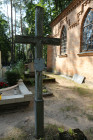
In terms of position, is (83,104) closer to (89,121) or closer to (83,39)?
(89,121)

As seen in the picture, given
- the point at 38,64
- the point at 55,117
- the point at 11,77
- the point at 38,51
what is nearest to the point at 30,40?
the point at 38,51

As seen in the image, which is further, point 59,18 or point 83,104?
point 59,18

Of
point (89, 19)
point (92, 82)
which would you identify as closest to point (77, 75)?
point (92, 82)

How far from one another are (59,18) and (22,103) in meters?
10.8

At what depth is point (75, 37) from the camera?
27.3ft

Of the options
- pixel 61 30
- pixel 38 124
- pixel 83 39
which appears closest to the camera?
pixel 38 124

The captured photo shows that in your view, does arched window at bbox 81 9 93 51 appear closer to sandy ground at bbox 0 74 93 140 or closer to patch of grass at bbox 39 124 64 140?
sandy ground at bbox 0 74 93 140

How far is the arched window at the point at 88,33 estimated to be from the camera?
686 centimetres

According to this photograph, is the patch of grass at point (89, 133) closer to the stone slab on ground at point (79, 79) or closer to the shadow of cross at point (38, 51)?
the shadow of cross at point (38, 51)

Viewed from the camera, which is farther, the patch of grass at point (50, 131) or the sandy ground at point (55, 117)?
the sandy ground at point (55, 117)

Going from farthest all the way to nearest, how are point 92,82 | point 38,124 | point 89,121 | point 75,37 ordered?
point 75,37, point 92,82, point 89,121, point 38,124

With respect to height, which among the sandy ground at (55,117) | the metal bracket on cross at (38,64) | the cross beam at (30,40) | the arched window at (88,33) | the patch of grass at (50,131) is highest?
the arched window at (88,33)

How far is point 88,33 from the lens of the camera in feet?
23.3

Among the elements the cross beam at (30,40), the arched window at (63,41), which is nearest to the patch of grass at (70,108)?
the cross beam at (30,40)
